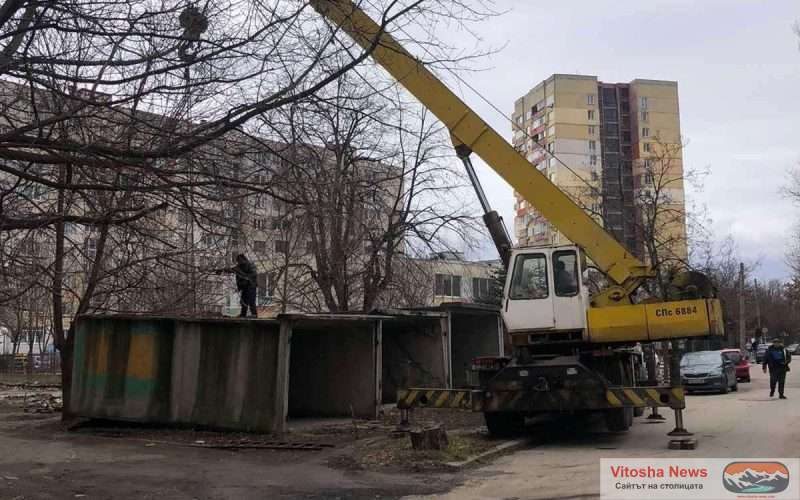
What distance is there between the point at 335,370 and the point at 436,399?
4.86 metres

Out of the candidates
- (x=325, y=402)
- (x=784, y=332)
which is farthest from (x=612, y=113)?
(x=325, y=402)

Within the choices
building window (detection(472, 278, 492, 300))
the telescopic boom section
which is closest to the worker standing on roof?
the telescopic boom section

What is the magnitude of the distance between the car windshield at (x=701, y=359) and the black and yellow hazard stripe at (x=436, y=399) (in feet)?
59.3

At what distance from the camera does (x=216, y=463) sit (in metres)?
11.5

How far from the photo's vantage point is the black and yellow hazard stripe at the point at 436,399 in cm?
1356

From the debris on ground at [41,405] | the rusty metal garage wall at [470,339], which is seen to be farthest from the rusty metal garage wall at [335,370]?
the debris on ground at [41,405]

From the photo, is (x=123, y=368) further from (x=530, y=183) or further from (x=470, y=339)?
(x=470, y=339)

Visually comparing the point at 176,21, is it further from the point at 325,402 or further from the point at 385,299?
the point at 385,299

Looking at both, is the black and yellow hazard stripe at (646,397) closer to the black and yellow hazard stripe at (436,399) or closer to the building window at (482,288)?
the black and yellow hazard stripe at (436,399)

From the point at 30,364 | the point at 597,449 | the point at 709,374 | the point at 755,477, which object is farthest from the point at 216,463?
the point at 30,364

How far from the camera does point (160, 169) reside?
23.9ft

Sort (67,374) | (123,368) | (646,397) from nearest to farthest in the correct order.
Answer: (646,397), (123,368), (67,374)

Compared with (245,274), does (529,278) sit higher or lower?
higher

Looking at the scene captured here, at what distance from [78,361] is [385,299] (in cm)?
1095
